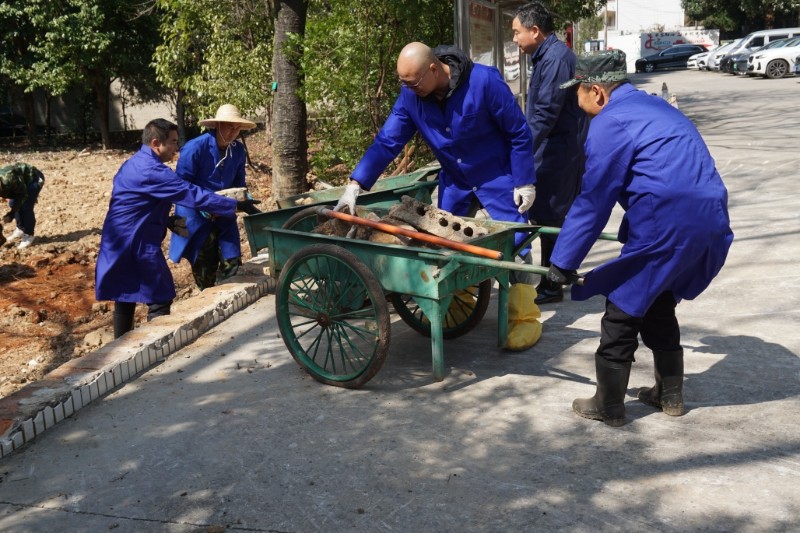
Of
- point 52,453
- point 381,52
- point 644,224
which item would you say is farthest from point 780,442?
point 381,52

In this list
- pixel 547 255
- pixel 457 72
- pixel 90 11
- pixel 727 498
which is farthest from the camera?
pixel 90 11

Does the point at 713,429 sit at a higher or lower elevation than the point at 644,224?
lower

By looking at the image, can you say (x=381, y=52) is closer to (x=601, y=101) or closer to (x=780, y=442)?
(x=601, y=101)

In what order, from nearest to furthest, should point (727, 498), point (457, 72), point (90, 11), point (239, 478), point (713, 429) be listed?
1. point (727, 498)
2. point (239, 478)
3. point (713, 429)
4. point (457, 72)
5. point (90, 11)

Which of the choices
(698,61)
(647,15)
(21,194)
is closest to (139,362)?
(21,194)

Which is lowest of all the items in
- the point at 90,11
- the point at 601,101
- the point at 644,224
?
the point at 644,224

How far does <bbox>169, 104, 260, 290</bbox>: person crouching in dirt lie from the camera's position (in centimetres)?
643

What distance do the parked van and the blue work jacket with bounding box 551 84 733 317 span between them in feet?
98.5

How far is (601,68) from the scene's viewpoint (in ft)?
12.6

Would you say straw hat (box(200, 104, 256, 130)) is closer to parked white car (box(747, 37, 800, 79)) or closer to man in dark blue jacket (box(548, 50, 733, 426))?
man in dark blue jacket (box(548, 50, 733, 426))

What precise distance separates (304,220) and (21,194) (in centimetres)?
628

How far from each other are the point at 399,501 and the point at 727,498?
1.29 meters

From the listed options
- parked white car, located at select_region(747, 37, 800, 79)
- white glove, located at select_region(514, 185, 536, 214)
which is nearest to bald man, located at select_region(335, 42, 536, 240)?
white glove, located at select_region(514, 185, 536, 214)

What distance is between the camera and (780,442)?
145 inches
